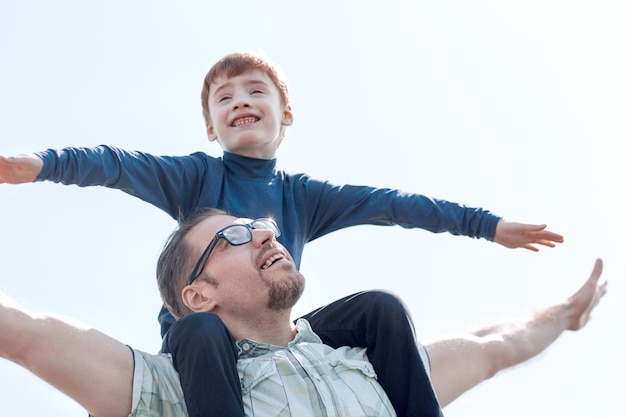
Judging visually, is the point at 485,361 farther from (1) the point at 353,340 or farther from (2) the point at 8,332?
(2) the point at 8,332

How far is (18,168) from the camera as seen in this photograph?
4.73 metres

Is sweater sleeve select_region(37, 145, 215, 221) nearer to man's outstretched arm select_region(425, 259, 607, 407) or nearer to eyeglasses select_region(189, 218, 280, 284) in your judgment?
eyeglasses select_region(189, 218, 280, 284)

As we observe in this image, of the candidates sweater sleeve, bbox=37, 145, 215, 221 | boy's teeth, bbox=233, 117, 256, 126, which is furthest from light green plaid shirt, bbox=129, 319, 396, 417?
boy's teeth, bbox=233, 117, 256, 126

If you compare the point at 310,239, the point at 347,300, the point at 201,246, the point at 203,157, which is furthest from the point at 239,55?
the point at 347,300

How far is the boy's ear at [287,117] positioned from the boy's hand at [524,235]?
1.56 metres

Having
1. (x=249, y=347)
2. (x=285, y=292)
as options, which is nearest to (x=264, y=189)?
(x=285, y=292)

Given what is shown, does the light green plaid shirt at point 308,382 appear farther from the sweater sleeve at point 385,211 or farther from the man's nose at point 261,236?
the sweater sleeve at point 385,211

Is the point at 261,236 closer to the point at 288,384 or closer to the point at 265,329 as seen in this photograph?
the point at 265,329

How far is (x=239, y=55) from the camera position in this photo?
20.4 ft

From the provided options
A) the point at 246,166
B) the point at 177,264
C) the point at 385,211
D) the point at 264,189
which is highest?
the point at 246,166

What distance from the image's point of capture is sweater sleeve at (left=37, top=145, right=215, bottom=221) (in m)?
4.97

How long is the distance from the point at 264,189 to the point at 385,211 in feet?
2.65

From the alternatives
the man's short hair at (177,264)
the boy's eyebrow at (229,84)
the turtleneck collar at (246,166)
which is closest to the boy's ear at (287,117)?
the boy's eyebrow at (229,84)

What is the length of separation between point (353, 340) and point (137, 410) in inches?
44.0
